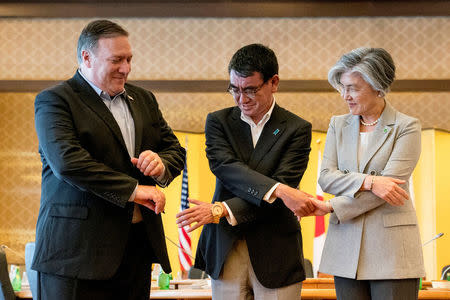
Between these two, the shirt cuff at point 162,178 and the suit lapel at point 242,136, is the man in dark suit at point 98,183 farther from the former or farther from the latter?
the suit lapel at point 242,136

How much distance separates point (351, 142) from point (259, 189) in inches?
20.2

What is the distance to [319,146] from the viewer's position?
7.78 m

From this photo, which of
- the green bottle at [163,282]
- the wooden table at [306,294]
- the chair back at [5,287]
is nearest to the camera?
the wooden table at [306,294]

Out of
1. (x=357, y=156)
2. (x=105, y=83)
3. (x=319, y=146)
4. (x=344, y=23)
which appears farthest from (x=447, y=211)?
(x=105, y=83)

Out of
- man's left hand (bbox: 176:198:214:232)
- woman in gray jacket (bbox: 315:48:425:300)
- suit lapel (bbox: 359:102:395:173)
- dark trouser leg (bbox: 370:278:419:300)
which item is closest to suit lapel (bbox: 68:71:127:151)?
man's left hand (bbox: 176:198:214:232)

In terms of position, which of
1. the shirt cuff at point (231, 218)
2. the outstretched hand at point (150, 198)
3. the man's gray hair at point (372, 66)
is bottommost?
the shirt cuff at point (231, 218)

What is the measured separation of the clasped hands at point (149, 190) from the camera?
2.28 m

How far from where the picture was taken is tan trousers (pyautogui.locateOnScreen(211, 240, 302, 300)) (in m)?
2.54

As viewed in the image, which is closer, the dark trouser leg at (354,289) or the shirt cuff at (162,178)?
the shirt cuff at (162,178)

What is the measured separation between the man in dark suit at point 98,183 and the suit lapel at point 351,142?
0.76m

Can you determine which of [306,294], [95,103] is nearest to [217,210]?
[95,103]

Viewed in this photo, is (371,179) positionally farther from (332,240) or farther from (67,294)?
(67,294)

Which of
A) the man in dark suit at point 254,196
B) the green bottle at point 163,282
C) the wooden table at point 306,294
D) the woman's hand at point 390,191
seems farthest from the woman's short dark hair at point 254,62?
the green bottle at point 163,282

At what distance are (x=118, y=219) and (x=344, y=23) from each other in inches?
271
